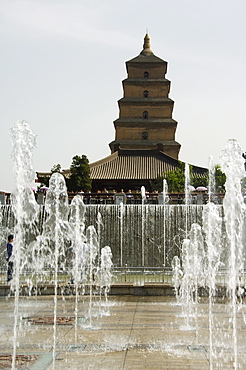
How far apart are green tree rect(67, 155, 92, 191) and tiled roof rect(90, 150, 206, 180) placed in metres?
4.44

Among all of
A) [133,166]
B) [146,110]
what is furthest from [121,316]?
[146,110]

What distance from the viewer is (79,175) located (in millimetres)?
33062

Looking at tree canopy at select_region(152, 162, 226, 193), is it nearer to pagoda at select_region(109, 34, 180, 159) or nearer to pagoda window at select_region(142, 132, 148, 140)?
pagoda at select_region(109, 34, 180, 159)

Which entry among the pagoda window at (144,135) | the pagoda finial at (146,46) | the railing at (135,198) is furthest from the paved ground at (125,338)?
the pagoda finial at (146,46)

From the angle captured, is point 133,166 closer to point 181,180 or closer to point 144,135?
point 144,135

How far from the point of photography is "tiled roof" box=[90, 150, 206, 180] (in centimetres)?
3806

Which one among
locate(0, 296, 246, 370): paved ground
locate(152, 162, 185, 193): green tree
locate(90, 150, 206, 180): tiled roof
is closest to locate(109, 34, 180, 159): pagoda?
locate(90, 150, 206, 180): tiled roof

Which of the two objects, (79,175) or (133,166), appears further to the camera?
(133,166)

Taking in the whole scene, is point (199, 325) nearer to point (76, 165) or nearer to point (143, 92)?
point (76, 165)

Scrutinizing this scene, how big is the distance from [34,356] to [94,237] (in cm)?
1674

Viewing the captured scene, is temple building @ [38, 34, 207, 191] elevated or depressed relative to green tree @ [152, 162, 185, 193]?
elevated

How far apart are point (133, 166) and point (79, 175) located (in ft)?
25.0

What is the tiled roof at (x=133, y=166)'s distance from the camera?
38062 millimetres

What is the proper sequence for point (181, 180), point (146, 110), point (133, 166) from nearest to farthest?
point (181, 180)
point (133, 166)
point (146, 110)
